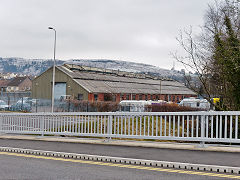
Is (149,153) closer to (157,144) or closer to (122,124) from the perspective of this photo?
(157,144)

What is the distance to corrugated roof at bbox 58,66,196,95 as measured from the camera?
213 ft

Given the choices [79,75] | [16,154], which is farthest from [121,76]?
[16,154]

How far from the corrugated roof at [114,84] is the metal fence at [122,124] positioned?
4527cm

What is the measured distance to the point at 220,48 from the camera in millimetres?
16922

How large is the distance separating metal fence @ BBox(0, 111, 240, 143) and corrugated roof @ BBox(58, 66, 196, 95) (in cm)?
4527

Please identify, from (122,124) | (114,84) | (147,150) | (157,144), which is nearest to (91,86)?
(114,84)

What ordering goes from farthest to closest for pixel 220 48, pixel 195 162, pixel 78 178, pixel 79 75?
pixel 79 75 → pixel 220 48 → pixel 195 162 → pixel 78 178

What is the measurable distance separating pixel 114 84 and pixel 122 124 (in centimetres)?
5920

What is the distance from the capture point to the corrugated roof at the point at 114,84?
213ft

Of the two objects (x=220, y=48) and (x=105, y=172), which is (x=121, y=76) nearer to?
(x=220, y=48)

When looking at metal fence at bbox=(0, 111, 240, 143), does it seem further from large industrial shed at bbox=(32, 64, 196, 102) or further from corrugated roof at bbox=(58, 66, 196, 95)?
corrugated roof at bbox=(58, 66, 196, 95)

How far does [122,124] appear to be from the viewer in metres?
13.2

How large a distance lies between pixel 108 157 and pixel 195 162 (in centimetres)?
248

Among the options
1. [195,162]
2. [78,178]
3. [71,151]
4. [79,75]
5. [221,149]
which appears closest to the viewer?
[78,178]
